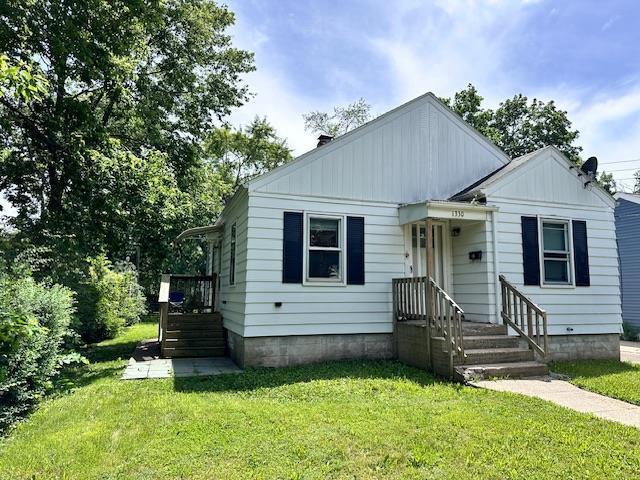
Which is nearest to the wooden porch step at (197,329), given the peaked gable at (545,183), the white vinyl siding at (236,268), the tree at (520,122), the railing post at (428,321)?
the white vinyl siding at (236,268)

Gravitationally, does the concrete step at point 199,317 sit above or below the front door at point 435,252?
below

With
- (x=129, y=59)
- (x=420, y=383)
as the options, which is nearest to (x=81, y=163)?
(x=129, y=59)

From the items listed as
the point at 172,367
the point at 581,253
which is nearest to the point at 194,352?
the point at 172,367

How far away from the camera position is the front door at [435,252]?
360 inches

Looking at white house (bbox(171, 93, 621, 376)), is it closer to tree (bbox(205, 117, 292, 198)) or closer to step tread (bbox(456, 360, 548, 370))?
step tread (bbox(456, 360, 548, 370))

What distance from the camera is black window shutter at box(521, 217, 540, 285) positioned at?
8.95 metres

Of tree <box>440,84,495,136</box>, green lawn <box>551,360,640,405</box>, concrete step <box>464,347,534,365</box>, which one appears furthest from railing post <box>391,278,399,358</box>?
tree <box>440,84,495,136</box>

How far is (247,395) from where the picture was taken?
240 inches

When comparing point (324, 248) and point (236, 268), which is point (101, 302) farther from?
point (324, 248)

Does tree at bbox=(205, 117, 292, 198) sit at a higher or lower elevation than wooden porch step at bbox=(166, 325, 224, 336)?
higher

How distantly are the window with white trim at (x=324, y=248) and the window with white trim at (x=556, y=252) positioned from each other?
441cm

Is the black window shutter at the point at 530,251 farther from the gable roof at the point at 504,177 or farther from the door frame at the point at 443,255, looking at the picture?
the door frame at the point at 443,255

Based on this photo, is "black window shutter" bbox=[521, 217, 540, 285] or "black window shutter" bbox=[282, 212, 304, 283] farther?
"black window shutter" bbox=[521, 217, 540, 285]

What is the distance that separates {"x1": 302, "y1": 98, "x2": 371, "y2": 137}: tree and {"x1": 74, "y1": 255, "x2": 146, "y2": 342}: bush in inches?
686
